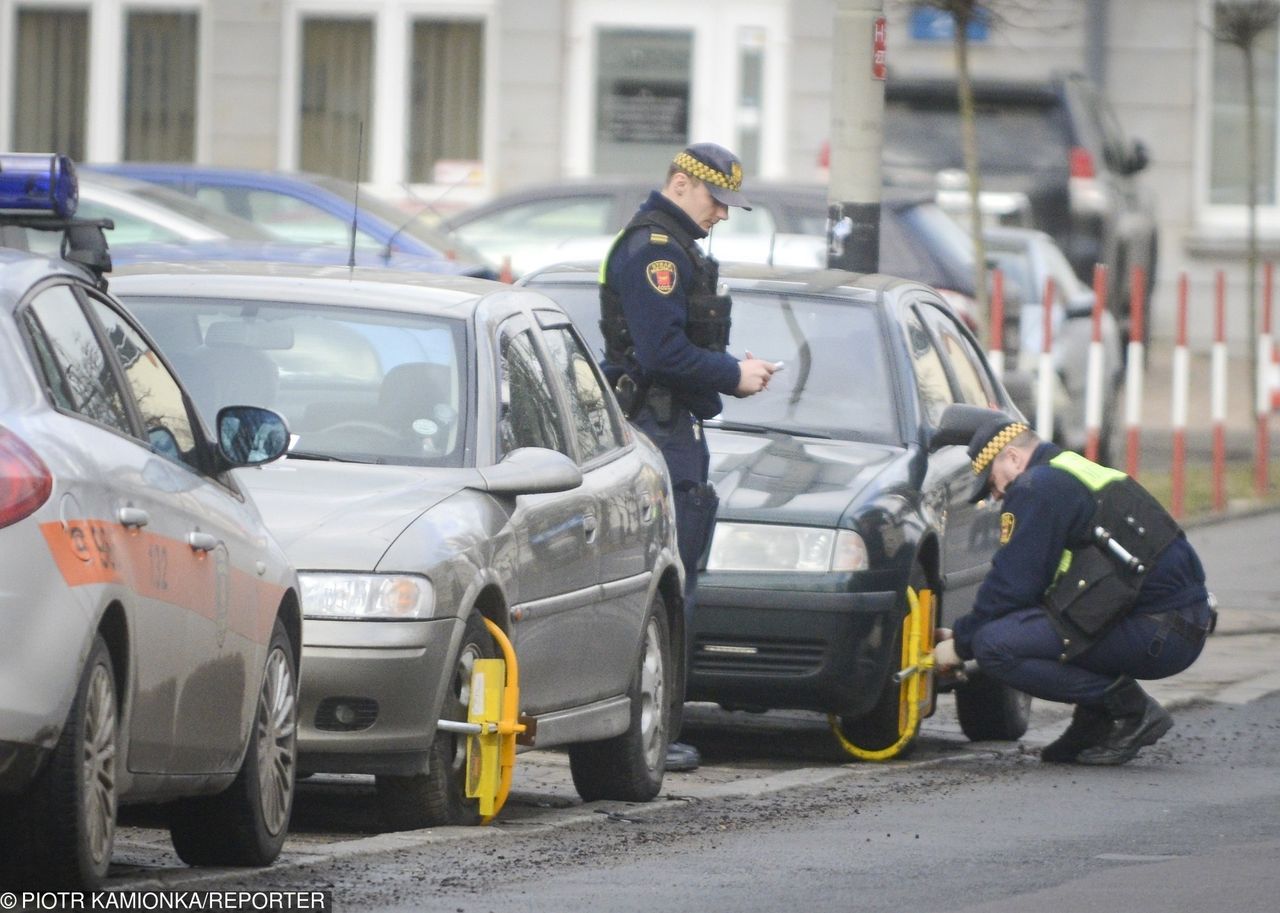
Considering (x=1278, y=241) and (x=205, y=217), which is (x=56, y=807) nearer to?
(x=205, y=217)

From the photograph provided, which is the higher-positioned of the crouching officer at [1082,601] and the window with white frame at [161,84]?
the window with white frame at [161,84]

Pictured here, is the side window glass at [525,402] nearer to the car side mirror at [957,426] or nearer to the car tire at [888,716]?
the car tire at [888,716]

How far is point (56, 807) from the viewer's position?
5.12 meters

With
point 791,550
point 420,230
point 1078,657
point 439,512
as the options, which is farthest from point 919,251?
point 439,512

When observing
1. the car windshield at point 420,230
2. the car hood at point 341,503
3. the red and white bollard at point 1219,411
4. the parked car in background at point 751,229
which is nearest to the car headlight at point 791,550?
the car hood at point 341,503

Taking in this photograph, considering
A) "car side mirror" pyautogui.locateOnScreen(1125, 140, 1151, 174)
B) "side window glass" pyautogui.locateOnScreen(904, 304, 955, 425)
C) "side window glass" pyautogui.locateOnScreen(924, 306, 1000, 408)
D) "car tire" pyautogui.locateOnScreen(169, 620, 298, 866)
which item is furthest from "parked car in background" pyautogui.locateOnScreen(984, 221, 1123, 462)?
"car tire" pyautogui.locateOnScreen(169, 620, 298, 866)

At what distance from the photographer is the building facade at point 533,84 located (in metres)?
27.3

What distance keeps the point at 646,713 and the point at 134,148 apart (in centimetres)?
2052

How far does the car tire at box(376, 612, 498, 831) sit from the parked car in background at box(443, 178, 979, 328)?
8.13 metres

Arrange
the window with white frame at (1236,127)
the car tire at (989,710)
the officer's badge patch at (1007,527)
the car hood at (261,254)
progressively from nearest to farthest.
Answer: the officer's badge patch at (1007,527)
the car tire at (989,710)
the car hood at (261,254)
the window with white frame at (1236,127)

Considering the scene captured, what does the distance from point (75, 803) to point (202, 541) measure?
0.85 meters

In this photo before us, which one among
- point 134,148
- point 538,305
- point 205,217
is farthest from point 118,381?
point 134,148

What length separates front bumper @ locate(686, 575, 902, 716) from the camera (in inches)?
355

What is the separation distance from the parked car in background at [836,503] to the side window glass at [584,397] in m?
0.75
